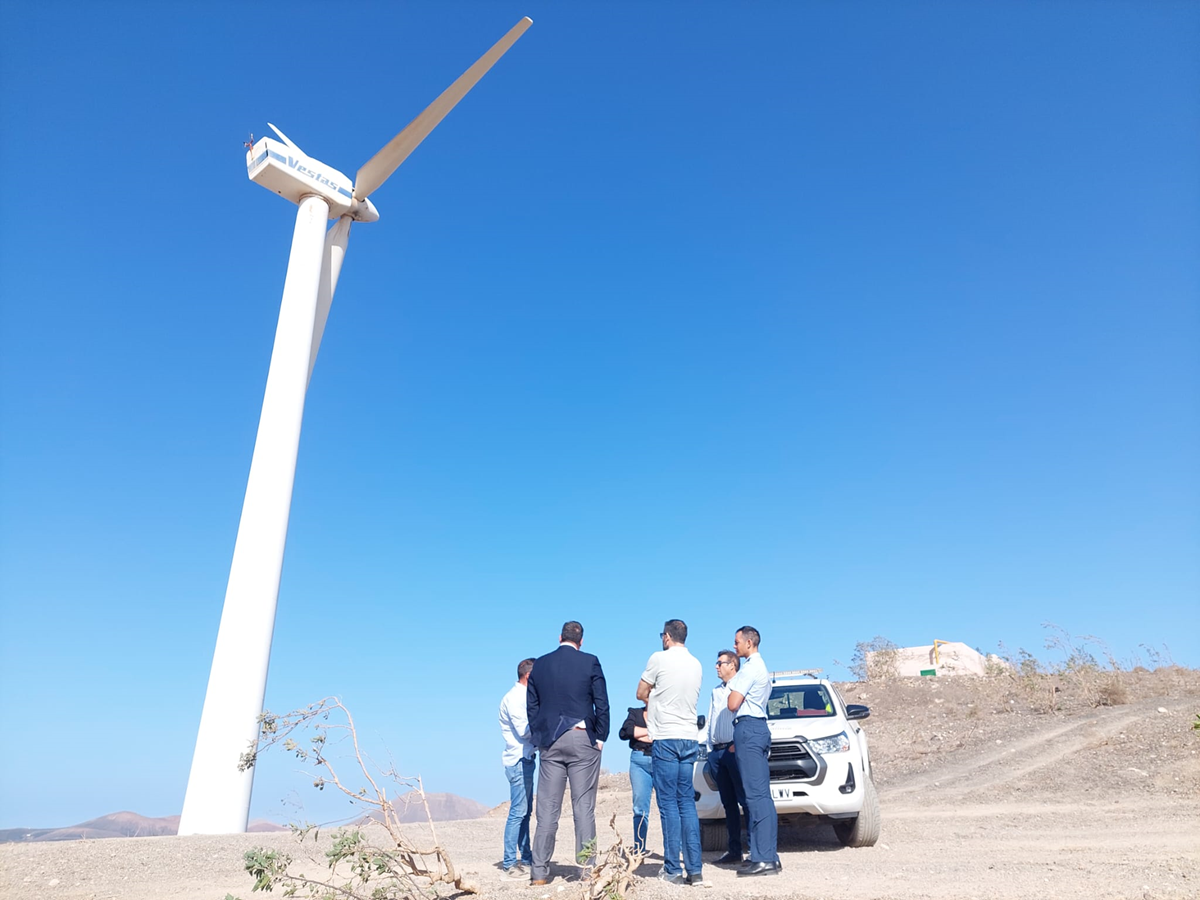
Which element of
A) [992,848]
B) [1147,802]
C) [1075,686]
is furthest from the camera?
[1075,686]

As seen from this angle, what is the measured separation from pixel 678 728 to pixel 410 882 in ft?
7.49

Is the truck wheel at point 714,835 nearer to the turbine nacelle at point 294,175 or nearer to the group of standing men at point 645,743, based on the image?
the group of standing men at point 645,743

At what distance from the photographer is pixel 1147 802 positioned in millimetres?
11938

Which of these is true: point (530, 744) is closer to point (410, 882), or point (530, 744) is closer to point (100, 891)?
point (410, 882)

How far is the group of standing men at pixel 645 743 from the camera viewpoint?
6.56 m

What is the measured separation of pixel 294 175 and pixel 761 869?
15.3 meters

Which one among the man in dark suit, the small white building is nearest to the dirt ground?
the man in dark suit

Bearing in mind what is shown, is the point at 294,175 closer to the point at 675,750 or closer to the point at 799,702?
the point at 799,702

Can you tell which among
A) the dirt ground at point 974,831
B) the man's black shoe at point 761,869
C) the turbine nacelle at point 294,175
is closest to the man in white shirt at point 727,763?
the dirt ground at point 974,831

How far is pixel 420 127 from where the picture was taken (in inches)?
699

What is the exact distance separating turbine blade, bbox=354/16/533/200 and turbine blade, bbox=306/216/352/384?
0.82m

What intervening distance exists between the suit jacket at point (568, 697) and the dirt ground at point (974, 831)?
1.13 m

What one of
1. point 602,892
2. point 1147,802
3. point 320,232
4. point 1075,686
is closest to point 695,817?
point 602,892

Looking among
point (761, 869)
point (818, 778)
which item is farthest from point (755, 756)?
point (818, 778)
